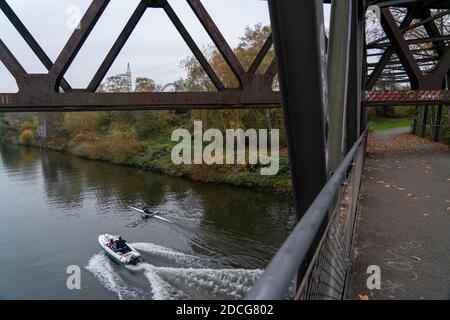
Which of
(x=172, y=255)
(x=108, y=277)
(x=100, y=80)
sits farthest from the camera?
(x=172, y=255)

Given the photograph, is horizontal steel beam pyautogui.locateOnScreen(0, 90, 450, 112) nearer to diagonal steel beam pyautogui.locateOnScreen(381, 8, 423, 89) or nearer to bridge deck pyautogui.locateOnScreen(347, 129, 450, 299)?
bridge deck pyautogui.locateOnScreen(347, 129, 450, 299)

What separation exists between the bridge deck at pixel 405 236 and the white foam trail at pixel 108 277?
13.8m

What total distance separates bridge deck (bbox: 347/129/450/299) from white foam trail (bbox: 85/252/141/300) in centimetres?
1383

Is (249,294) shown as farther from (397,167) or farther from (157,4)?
(397,167)

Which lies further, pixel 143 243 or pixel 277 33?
pixel 143 243

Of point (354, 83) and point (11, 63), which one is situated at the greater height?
point (11, 63)

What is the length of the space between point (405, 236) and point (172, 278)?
1686 cm

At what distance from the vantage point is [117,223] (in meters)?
30.4

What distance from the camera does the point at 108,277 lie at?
2084 cm

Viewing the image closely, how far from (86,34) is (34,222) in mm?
29093

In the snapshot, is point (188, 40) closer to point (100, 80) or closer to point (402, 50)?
point (100, 80)

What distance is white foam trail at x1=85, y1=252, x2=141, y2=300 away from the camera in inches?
746

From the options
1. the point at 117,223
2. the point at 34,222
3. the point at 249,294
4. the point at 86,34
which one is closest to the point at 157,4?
the point at 86,34

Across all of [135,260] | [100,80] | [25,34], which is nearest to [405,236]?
[100,80]
